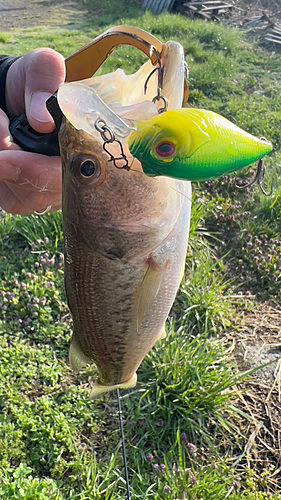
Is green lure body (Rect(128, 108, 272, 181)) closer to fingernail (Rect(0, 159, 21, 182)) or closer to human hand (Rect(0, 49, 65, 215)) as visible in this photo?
human hand (Rect(0, 49, 65, 215))

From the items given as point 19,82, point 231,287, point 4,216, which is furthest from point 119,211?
point 4,216

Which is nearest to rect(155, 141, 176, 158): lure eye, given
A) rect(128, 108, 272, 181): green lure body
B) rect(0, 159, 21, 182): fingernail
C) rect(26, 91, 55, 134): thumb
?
rect(128, 108, 272, 181): green lure body

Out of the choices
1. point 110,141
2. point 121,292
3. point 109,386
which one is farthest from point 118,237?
point 109,386

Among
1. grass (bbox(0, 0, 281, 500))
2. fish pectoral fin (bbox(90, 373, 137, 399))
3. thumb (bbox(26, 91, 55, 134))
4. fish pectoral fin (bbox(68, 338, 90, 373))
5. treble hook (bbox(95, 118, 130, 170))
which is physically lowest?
grass (bbox(0, 0, 281, 500))

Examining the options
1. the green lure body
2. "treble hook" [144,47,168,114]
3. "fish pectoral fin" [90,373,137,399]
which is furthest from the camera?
"fish pectoral fin" [90,373,137,399]

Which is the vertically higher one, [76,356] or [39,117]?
[39,117]

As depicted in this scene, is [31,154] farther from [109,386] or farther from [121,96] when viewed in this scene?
[109,386]

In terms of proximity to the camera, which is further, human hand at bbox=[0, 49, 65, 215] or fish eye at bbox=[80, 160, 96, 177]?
human hand at bbox=[0, 49, 65, 215]
